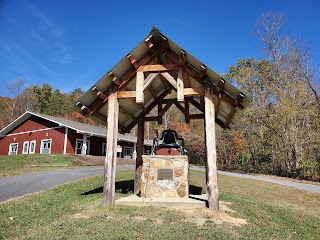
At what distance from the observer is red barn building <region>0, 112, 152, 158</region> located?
24.9 m

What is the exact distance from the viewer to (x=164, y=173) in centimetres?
742

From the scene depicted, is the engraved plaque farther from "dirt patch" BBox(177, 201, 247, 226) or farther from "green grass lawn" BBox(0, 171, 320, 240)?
"dirt patch" BBox(177, 201, 247, 226)

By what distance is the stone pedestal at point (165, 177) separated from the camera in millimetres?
7270

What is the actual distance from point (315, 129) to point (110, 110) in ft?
74.9

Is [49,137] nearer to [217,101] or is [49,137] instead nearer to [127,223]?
[217,101]

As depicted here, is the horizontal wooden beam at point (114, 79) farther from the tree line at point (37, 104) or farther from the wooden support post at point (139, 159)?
the tree line at point (37, 104)

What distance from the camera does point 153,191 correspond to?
7.32m

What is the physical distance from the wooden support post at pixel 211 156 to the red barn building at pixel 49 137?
1916cm

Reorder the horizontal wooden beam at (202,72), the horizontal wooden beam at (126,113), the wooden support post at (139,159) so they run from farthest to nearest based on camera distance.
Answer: the wooden support post at (139,159), the horizontal wooden beam at (126,113), the horizontal wooden beam at (202,72)

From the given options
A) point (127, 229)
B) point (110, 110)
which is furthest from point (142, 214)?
point (110, 110)

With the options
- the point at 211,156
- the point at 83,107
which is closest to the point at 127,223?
the point at 211,156

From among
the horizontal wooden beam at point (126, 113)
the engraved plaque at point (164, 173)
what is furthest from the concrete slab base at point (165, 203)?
the horizontal wooden beam at point (126, 113)

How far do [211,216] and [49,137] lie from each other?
2415 cm

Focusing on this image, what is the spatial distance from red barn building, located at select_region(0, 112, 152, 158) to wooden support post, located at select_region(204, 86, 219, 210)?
1916 centimetres
